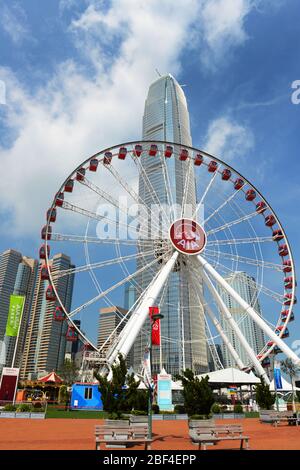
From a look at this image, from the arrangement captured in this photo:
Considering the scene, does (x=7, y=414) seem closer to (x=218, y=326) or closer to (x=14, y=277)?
(x=218, y=326)

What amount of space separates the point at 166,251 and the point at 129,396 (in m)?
19.3

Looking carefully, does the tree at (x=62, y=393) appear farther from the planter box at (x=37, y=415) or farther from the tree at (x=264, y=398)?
the tree at (x=264, y=398)

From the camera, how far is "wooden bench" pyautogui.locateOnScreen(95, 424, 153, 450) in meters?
9.30

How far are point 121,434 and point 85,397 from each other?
741 inches

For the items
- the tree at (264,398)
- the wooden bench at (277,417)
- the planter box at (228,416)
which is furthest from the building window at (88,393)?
the wooden bench at (277,417)

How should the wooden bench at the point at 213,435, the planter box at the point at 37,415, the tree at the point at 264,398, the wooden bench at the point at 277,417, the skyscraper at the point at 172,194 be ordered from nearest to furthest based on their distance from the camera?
the wooden bench at the point at 213,435 → the wooden bench at the point at 277,417 → the tree at the point at 264,398 → the planter box at the point at 37,415 → the skyscraper at the point at 172,194

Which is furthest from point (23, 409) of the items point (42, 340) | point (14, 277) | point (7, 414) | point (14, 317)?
point (42, 340)

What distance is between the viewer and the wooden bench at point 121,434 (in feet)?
30.5

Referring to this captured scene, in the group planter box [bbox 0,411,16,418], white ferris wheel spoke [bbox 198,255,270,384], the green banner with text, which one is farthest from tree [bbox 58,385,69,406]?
white ferris wheel spoke [bbox 198,255,270,384]

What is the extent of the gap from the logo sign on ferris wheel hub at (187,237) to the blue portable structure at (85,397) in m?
12.8

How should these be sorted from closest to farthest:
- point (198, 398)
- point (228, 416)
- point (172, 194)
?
1. point (198, 398)
2. point (228, 416)
3. point (172, 194)

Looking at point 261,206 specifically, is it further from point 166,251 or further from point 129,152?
point 129,152

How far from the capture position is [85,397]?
27.0m
